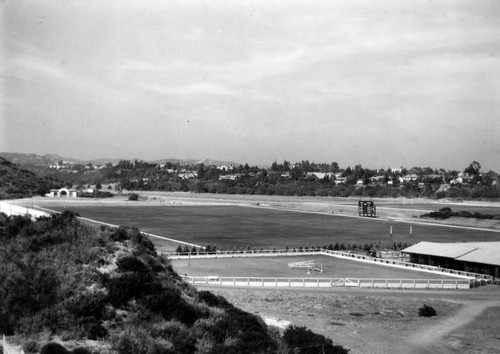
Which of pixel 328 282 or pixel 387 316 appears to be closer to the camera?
pixel 387 316

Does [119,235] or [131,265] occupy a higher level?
[119,235]

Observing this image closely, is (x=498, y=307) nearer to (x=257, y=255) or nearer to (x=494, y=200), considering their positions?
(x=257, y=255)

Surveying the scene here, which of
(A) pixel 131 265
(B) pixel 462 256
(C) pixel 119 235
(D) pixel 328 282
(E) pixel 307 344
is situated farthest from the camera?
(B) pixel 462 256

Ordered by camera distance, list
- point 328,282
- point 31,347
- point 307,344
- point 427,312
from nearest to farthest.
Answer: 1. point 31,347
2. point 307,344
3. point 427,312
4. point 328,282

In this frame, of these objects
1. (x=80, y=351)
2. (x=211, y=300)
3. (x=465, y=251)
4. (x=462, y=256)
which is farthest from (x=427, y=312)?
(x=80, y=351)

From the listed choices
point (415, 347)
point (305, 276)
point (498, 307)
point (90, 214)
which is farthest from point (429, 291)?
point (90, 214)

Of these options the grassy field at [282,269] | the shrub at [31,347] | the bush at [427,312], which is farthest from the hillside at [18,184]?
the shrub at [31,347]

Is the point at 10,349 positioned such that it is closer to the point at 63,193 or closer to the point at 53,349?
the point at 53,349
